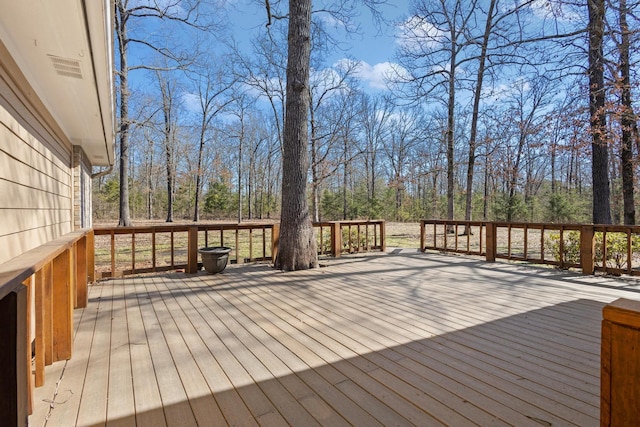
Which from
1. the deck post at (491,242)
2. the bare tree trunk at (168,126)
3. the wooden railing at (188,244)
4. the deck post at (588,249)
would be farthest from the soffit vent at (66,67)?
the bare tree trunk at (168,126)

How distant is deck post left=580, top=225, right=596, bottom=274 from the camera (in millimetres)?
5133

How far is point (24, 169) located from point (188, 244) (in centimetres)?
314

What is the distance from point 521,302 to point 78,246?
16.5ft

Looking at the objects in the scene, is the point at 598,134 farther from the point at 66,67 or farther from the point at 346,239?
the point at 66,67

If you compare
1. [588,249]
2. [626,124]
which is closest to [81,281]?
[588,249]

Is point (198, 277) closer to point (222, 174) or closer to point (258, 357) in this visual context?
point (258, 357)

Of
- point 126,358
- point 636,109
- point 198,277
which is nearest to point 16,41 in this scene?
point 126,358

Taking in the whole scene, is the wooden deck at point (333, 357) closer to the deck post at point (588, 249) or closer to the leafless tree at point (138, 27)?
the deck post at point (588, 249)

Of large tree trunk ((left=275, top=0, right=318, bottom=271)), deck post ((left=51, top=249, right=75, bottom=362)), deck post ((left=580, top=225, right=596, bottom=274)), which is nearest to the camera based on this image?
deck post ((left=51, top=249, right=75, bottom=362))

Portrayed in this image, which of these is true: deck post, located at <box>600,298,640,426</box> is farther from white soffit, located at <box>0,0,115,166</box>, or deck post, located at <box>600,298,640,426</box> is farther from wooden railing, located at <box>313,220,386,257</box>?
wooden railing, located at <box>313,220,386,257</box>

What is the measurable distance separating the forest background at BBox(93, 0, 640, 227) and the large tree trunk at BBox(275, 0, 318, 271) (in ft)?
7.12

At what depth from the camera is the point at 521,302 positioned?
12.1 ft

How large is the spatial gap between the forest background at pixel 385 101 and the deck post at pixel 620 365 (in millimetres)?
6269

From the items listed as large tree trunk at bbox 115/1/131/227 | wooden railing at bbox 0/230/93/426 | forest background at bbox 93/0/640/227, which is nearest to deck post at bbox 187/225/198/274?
wooden railing at bbox 0/230/93/426
